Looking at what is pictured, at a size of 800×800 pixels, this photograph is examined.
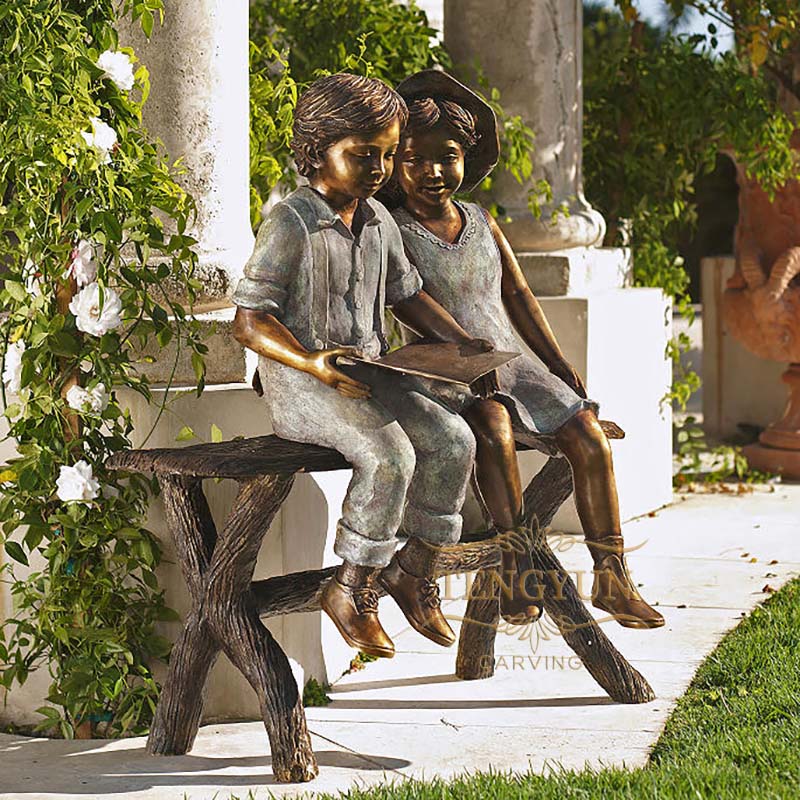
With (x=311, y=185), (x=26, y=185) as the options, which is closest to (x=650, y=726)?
(x=311, y=185)

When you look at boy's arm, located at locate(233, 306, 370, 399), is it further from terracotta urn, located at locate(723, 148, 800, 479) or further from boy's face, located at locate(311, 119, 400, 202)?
terracotta urn, located at locate(723, 148, 800, 479)

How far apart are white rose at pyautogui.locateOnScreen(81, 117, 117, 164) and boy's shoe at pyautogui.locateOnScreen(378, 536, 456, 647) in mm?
1199

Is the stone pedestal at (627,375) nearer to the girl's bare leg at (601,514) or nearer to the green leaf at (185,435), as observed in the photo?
the girl's bare leg at (601,514)

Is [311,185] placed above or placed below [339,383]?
above

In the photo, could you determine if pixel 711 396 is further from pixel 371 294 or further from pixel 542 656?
pixel 371 294

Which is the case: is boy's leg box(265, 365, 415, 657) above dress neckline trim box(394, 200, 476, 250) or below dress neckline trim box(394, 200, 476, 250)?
below

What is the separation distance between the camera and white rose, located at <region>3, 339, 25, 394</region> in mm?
3998

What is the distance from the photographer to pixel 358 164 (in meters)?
3.77

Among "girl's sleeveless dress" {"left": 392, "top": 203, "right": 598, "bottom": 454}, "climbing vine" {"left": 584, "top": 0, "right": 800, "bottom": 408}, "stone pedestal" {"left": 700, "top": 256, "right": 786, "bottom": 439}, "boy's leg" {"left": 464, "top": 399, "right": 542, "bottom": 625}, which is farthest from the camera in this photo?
"stone pedestal" {"left": 700, "top": 256, "right": 786, "bottom": 439}

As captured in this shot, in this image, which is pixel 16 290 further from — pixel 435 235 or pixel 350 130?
pixel 435 235

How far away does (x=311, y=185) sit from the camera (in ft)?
12.7

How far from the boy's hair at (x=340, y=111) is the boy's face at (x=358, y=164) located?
17 millimetres

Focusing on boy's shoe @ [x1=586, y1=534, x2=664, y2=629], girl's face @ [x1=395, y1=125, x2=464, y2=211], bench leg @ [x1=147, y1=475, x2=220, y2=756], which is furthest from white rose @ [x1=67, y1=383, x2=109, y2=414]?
boy's shoe @ [x1=586, y1=534, x2=664, y2=629]

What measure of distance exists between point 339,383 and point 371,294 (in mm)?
341
